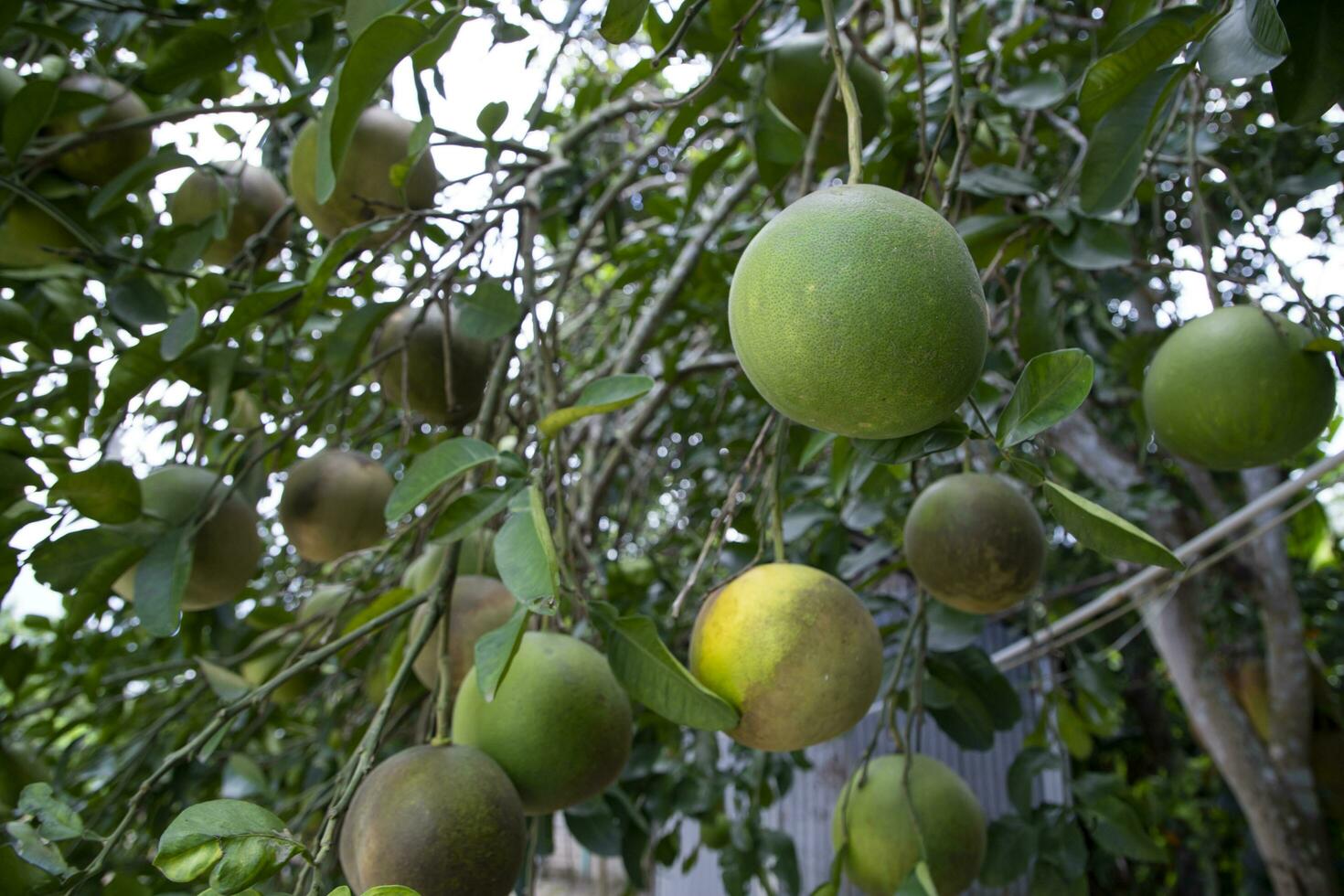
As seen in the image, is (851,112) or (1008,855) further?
(1008,855)

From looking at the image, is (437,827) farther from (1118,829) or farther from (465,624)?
(1118,829)

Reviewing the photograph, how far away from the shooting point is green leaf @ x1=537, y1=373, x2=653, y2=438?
96 cm

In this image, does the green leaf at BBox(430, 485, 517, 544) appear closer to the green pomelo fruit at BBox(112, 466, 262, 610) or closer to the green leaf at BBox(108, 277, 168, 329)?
the green pomelo fruit at BBox(112, 466, 262, 610)

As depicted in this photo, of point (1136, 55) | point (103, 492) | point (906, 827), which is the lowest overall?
point (906, 827)

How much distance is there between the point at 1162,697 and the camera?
20.5ft

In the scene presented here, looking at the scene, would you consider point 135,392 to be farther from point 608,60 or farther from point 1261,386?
point 608,60

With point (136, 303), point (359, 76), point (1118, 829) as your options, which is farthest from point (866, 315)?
point (136, 303)

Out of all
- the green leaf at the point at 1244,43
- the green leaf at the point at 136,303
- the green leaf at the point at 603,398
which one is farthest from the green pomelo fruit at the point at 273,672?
the green leaf at the point at 1244,43

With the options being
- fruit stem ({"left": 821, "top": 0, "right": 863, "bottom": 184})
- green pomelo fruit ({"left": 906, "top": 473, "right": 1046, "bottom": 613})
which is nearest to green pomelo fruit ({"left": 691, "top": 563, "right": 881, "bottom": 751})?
green pomelo fruit ({"left": 906, "top": 473, "right": 1046, "bottom": 613})

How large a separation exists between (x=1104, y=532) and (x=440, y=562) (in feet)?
3.38

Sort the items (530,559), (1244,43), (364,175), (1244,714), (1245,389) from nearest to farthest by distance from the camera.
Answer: (530,559), (1244,43), (1245,389), (364,175), (1244,714)

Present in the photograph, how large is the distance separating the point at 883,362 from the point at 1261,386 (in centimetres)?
71

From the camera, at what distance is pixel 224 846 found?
0.65 metres

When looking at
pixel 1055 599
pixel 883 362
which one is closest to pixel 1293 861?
pixel 1055 599
